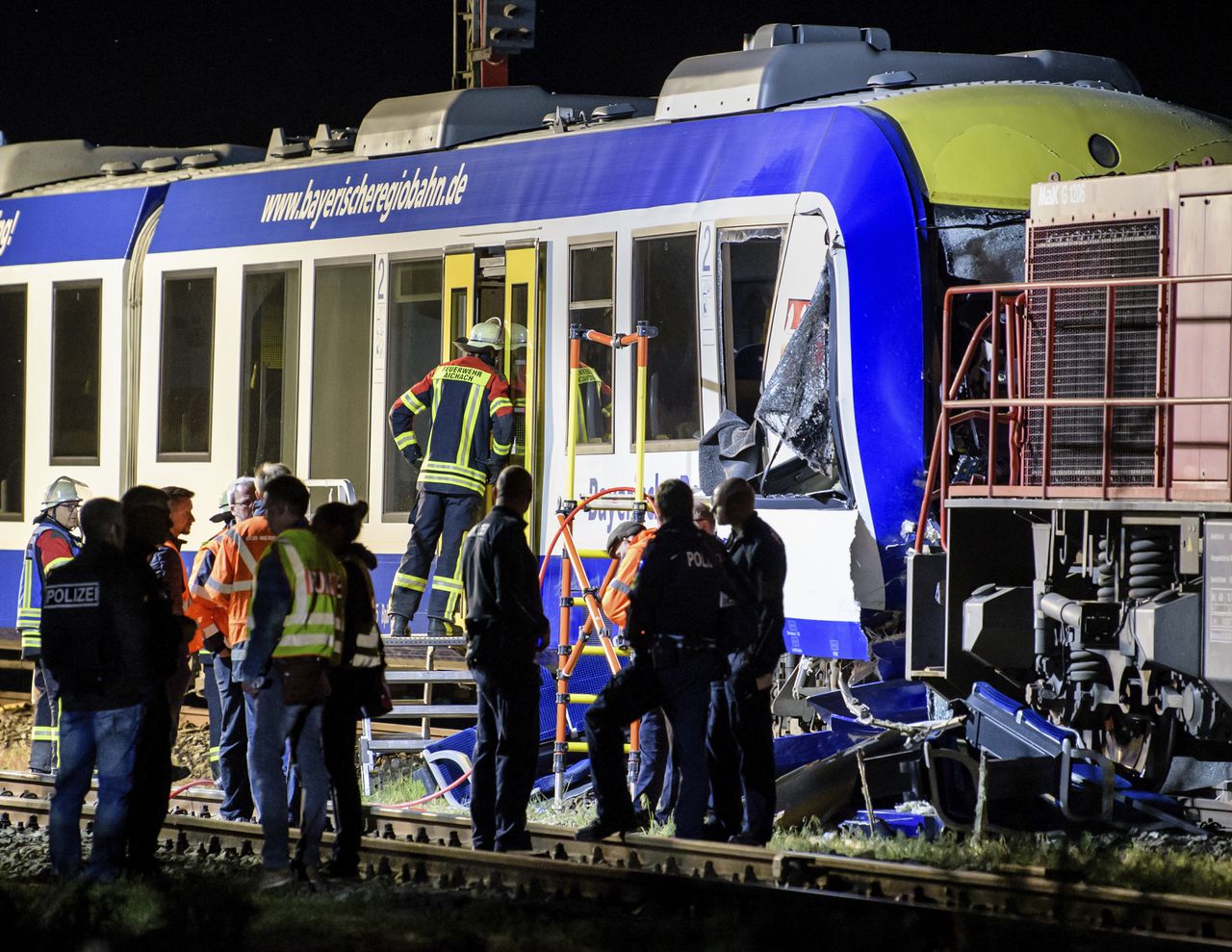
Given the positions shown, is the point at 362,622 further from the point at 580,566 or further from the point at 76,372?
Answer: the point at 76,372

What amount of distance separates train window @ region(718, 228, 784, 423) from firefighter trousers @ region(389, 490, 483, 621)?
191 centimetres

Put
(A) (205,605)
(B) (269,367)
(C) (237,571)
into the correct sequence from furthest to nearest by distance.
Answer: (B) (269,367) → (A) (205,605) → (C) (237,571)

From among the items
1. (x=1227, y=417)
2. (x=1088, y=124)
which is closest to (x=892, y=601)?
(x=1227, y=417)

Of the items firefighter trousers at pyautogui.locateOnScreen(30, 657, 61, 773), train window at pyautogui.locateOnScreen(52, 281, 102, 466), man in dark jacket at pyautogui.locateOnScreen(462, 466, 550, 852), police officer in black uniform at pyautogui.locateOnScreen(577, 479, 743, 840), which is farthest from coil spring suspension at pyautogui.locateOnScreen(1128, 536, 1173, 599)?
train window at pyautogui.locateOnScreen(52, 281, 102, 466)

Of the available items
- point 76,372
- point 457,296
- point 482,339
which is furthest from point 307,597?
point 76,372

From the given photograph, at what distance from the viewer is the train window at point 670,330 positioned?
1143 cm

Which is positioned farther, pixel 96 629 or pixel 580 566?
pixel 580 566

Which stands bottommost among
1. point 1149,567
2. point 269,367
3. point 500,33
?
point 1149,567

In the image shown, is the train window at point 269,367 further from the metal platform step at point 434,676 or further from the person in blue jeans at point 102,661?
the person in blue jeans at point 102,661

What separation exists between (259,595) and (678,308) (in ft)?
13.2

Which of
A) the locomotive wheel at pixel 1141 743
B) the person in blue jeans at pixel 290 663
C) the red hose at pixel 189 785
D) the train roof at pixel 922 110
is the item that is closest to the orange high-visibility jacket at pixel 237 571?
the person in blue jeans at pixel 290 663

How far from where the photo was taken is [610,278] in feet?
39.0

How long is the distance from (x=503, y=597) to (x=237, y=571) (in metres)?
1.35

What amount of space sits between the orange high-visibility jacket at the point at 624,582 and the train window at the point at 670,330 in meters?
1.53
